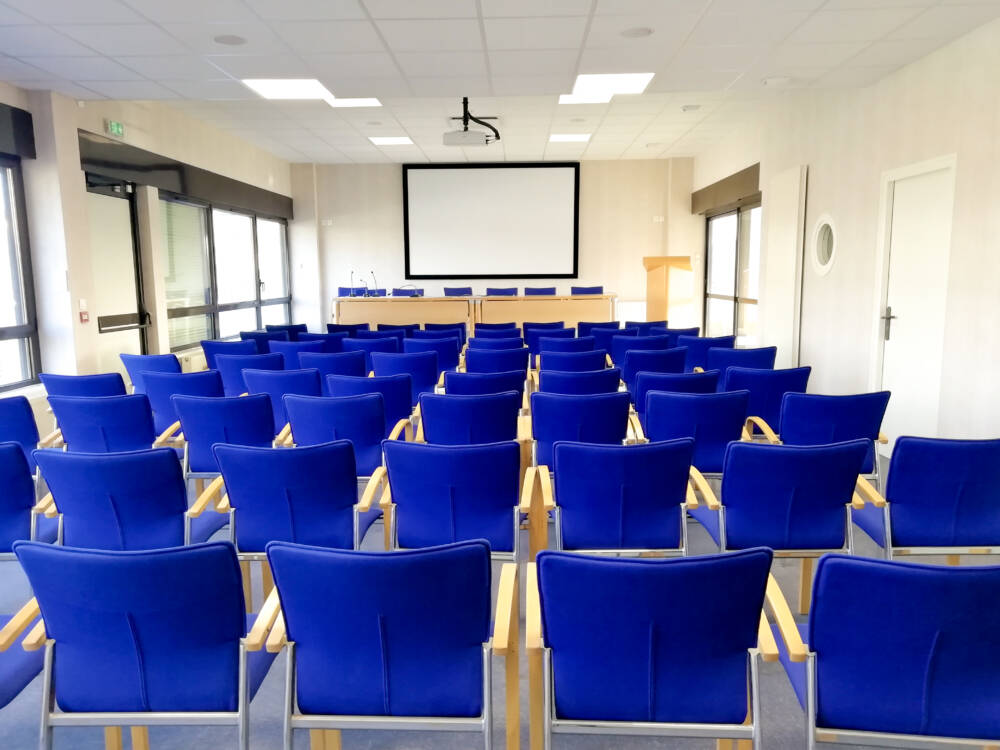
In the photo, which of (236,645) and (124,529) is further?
(124,529)

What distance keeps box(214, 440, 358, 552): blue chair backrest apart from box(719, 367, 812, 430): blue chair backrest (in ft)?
9.13

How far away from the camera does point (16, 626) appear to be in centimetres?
190

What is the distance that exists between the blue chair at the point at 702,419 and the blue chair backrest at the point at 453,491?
1.24 m

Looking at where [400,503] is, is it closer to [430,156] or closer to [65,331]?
[65,331]

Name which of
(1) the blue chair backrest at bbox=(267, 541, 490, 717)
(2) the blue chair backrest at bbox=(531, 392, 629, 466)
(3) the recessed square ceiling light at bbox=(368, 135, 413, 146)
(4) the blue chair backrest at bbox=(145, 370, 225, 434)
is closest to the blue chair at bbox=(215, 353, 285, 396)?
(4) the blue chair backrest at bbox=(145, 370, 225, 434)

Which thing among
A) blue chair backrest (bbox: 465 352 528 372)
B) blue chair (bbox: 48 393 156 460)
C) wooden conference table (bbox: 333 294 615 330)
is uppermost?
wooden conference table (bbox: 333 294 615 330)

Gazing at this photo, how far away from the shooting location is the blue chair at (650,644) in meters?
1.61

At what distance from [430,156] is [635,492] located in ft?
37.7

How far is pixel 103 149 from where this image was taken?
7.58 m

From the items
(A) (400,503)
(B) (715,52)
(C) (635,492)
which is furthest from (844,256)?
(A) (400,503)

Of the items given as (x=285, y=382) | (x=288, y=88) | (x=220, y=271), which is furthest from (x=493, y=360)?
(x=220, y=271)

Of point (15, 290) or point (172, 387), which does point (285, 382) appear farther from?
point (15, 290)

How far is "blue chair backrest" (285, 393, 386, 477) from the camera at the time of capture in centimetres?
368

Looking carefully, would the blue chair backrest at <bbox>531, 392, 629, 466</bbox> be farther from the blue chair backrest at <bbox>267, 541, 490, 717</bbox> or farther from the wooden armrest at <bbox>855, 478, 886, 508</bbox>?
the blue chair backrest at <bbox>267, 541, 490, 717</bbox>
